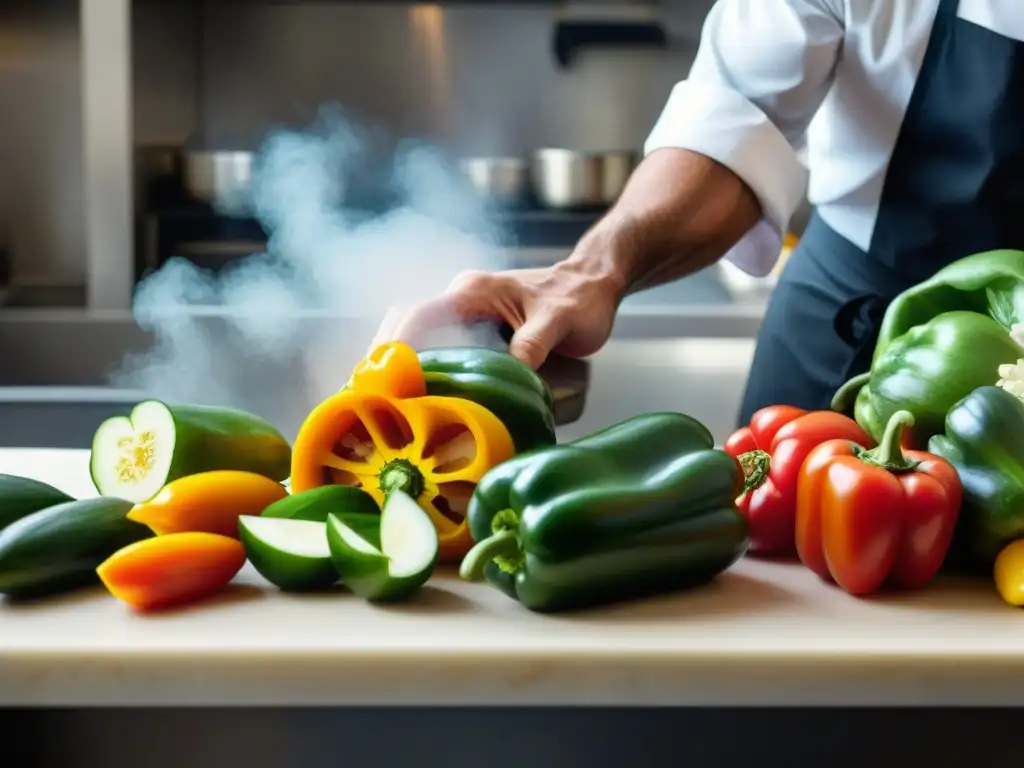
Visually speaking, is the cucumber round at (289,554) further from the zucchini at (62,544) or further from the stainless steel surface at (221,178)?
the stainless steel surface at (221,178)

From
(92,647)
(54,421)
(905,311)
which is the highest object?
(905,311)

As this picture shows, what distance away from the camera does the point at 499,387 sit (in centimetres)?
84

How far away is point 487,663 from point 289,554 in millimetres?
148

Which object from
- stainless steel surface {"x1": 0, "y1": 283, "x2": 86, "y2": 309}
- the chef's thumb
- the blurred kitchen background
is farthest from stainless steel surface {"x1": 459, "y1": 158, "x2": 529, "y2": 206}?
the chef's thumb

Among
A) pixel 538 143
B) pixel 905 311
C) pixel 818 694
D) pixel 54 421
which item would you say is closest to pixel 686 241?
pixel 905 311

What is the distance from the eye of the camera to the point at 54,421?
5.82 ft

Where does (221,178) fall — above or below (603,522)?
above

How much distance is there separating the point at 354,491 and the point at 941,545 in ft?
1.19

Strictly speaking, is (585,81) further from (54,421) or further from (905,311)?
(905,311)

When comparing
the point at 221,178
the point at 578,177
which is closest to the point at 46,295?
the point at 221,178

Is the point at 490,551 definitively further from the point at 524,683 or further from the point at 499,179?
the point at 499,179

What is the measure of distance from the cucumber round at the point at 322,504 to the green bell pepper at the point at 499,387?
90 millimetres

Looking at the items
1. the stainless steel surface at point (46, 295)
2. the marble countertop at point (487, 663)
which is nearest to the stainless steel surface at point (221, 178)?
the stainless steel surface at point (46, 295)

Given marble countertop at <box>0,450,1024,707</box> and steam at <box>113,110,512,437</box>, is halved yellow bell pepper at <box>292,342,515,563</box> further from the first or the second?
steam at <box>113,110,512,437</box>
